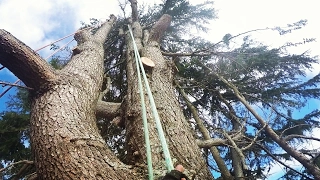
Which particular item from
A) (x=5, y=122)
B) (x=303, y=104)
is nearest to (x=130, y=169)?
(x=303, y=104)

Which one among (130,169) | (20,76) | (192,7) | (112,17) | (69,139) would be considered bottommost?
(130,169)

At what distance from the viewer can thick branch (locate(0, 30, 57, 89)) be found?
222 cm

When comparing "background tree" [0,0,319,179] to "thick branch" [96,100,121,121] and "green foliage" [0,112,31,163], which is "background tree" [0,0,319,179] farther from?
"green foliage" [0,112,31,163]

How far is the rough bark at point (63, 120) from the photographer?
1.69 meters

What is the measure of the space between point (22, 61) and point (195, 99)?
3.18 m

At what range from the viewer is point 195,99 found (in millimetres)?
4906

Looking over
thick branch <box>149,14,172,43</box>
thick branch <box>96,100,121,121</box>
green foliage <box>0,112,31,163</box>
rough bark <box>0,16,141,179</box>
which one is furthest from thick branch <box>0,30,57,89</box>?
green foliage <box>0,112,31,163</box>

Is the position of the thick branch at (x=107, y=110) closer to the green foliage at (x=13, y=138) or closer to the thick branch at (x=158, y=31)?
the thick branch at (x=158, y=31)

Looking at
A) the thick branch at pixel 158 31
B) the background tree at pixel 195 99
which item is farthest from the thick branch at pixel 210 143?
the thick branch at pixel 158 31

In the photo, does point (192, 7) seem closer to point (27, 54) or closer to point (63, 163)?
point (27, 54)

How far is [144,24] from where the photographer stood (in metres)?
7.61

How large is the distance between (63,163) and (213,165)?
2.03 meters

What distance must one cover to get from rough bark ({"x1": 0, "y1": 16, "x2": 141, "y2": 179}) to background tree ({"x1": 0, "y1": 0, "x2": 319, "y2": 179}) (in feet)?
0.05

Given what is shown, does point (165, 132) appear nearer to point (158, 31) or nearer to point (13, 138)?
point (158, 31)
